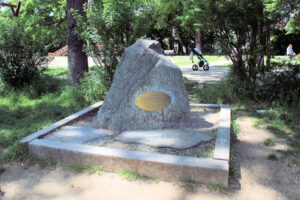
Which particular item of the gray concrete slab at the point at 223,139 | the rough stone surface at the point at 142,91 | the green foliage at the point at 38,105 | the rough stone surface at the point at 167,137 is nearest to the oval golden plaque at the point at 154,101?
the rough stone surface at the point at 142,91

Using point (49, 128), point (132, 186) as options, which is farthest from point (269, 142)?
point (49, 128)

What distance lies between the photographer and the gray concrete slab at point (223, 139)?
2.90 metres

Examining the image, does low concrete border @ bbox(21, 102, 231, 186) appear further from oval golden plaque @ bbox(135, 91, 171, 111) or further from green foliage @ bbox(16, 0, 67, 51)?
green foliage @ bbox(16, 0, 67, 51)

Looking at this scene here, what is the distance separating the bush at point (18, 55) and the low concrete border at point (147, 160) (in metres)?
4.87

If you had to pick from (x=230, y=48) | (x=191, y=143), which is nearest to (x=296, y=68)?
(x=230, y=48)

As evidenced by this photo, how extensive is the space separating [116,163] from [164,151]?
0.64 m

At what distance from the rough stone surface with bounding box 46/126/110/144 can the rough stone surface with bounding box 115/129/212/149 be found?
1.04 ft

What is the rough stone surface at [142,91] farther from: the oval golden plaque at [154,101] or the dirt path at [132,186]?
the dirt path at [132,186]

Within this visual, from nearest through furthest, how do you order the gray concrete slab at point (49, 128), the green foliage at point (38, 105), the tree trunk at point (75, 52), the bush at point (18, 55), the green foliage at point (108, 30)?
the gray concrete slab at point (49, 128)
the green foliage at point (38, 105)
the green foliage at point (108, 30)
the tree trunk at point (75, 52)
the bush at point (18, 55)

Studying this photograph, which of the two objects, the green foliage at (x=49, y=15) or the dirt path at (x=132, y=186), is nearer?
the dirt path at (x=132, y=186)

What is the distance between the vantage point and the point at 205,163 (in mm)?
2754

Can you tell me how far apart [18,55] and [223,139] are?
22.1ft

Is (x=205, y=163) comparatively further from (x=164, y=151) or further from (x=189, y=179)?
(x=164, y=151)

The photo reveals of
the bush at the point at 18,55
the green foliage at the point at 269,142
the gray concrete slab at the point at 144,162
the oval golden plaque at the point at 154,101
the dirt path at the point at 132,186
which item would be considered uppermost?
the bush at the point at 18,55
